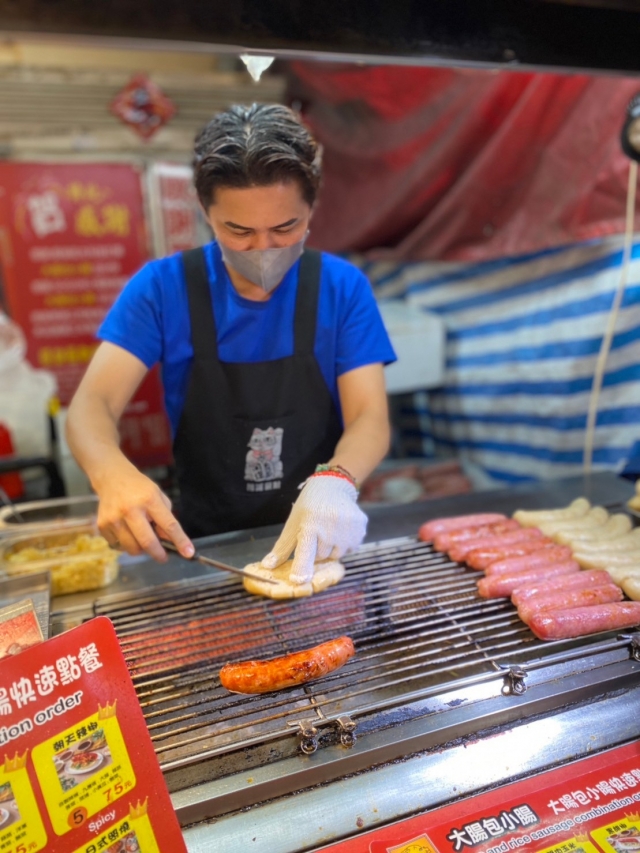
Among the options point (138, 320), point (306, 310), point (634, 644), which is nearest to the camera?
point (634, 644)

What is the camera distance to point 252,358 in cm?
259

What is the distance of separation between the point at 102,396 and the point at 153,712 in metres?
1.23

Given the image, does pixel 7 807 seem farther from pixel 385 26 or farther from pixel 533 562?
pixel 385 26

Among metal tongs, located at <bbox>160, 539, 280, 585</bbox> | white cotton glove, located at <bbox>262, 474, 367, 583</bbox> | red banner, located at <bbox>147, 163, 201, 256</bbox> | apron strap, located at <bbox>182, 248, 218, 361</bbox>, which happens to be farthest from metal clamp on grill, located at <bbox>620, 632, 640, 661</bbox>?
red banner, located at <bbox>147, 163, 201, 256</bbox>

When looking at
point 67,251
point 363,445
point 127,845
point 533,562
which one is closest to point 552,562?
point 533,562

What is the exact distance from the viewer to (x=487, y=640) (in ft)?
6.23

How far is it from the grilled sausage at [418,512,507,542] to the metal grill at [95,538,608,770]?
13 cm

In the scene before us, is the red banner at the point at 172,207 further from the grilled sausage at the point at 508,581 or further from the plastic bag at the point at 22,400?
the grilled sausage at the point at 508,581

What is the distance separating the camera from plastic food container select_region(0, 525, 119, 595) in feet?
7.14

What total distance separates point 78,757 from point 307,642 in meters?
0.81

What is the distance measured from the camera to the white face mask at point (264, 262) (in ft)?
7.27

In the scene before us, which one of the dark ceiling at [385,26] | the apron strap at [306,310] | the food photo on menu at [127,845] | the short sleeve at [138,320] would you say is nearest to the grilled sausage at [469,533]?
the apron strap at [306,310]

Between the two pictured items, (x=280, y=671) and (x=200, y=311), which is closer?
(x=280, y=671)

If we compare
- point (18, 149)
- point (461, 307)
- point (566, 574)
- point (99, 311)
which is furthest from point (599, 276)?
point (18, 149)
